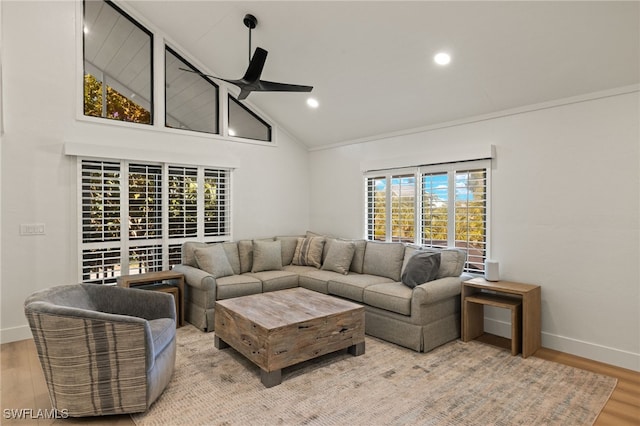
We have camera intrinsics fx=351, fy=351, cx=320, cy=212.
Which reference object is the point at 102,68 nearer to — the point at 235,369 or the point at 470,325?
the point at 235,369

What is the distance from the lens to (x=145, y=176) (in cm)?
457

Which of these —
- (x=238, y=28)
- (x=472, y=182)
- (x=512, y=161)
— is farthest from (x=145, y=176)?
(x=512, y=161)

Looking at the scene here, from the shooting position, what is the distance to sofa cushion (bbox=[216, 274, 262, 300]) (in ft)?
13.5

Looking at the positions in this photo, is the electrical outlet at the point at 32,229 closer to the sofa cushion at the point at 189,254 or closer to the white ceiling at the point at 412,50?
the sofa cushion at the point at 189,254

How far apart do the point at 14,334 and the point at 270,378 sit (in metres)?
3.01

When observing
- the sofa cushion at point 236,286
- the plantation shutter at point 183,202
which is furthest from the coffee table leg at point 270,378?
the plantation shutter at point 183,202

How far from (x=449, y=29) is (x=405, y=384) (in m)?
3.08

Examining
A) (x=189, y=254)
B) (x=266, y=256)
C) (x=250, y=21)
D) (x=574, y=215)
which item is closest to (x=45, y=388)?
(x=189, y=254)

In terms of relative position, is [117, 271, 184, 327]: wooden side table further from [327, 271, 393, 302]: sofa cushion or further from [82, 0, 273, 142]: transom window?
[82, 0, 273, 142]: transom window

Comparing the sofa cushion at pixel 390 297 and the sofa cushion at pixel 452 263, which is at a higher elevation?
the sofa cushion at pixel 452 263

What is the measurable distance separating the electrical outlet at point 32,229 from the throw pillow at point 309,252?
3174mm

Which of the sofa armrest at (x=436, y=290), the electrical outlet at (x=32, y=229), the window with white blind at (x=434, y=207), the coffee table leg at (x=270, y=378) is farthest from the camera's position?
the window with white blind at (x=434, y=207)

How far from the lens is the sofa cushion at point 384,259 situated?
174 inches

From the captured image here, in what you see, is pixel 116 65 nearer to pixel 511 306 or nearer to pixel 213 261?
pixel 213 261
